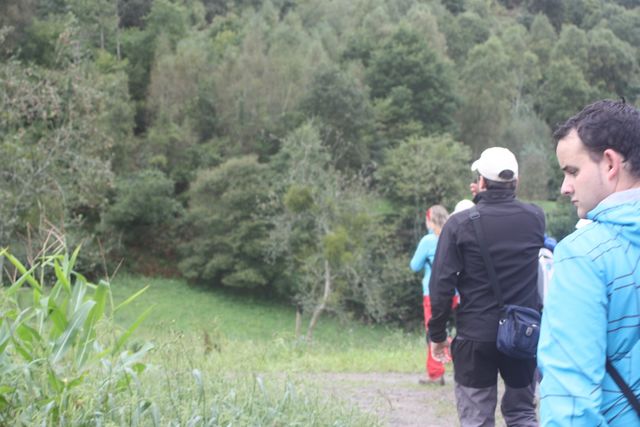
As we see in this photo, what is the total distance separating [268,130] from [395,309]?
12.1 meters

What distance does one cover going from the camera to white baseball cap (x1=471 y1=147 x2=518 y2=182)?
4.06 metres

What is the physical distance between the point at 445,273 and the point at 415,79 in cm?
3981

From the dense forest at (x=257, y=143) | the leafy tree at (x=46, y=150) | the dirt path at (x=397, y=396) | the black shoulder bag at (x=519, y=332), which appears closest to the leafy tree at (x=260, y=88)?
the dense forest at (x=257, y=143)

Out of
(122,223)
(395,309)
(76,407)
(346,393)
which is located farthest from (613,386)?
(122,223)

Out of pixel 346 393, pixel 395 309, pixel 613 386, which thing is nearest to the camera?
pixel 613 386

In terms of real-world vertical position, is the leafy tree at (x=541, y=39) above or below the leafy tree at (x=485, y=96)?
above

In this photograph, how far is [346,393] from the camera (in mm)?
6422

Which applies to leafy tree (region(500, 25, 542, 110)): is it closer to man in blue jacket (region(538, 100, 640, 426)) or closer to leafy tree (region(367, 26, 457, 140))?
leafy tree (region(367, 26, 457, 140))

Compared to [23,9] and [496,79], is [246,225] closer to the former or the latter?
[23,9]

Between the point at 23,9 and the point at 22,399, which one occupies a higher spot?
the point at 23,9

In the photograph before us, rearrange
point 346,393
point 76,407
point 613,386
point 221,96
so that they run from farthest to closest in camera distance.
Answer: point 221,96, point 346,393, point 76,407, point 613,386

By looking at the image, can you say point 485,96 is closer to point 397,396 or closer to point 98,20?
point 98,20

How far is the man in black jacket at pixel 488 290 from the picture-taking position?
3.86 metres

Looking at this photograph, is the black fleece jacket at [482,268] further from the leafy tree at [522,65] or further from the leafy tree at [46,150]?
the leafy tree at [522,65]
